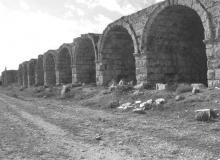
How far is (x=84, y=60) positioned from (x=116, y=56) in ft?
13.0

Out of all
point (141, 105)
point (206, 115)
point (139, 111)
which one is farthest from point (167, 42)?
point (206, 115)

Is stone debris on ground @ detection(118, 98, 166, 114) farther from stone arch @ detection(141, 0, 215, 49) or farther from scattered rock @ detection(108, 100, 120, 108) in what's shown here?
stone arch @ detection(141, 0, 215, 49)

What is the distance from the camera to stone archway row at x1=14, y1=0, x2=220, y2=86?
8.95 metres

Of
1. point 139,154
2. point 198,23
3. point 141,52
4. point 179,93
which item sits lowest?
point 139,154

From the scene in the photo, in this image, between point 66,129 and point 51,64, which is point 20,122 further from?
point 51,64

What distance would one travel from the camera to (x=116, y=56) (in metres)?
15.3

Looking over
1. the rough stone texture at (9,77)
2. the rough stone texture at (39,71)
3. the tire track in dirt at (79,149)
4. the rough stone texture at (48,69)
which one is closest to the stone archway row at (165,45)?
the tire track in dirt at (79,149)

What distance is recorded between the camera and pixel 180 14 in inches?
456

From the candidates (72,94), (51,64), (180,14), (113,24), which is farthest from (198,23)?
(51,64)

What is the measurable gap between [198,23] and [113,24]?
13.6 ft

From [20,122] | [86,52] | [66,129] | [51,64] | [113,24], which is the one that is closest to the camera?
[66,129]

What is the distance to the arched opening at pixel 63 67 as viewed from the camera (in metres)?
21.4

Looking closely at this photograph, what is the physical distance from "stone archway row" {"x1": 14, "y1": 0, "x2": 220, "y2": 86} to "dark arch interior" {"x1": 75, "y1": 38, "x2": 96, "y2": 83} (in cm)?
190

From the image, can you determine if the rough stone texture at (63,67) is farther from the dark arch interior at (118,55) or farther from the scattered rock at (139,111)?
the scattered rock at (139,111)
